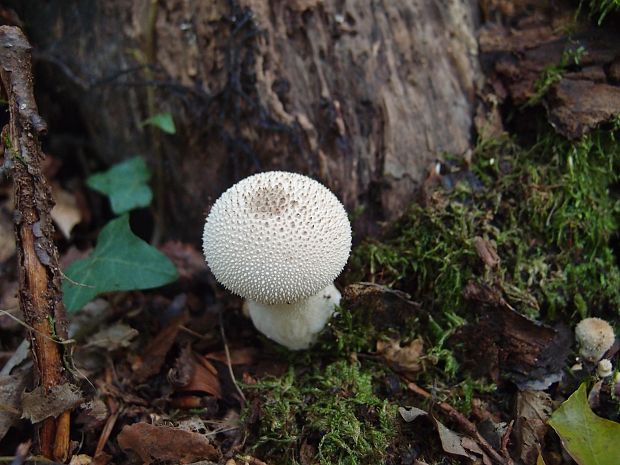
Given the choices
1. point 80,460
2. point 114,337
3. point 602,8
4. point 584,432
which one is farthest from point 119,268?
point 602,8

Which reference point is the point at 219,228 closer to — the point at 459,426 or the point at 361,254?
the point at 361,254

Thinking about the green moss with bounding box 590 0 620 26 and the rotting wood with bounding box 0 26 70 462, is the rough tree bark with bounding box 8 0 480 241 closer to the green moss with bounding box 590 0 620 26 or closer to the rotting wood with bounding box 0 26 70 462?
the green moss with bounding box 590 0 620 26

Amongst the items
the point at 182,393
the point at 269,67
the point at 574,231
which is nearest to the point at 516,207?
the point at 574,231

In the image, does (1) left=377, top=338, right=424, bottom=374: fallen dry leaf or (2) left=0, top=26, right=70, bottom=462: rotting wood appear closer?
(2) left=0, top=26, right=70, bottom=462: rotting wood

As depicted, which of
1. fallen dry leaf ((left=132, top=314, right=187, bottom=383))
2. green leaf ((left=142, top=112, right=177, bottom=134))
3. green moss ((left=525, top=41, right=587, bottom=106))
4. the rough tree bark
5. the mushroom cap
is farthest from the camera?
green leaf ((left=142, top=112, right=177, bottom=134))

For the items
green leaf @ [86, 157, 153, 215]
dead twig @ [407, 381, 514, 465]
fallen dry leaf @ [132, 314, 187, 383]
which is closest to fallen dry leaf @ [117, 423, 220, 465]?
fallen dry leaf @ [132, 314, 187, 383]

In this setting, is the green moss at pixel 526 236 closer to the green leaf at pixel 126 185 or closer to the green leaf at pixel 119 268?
the green leaf at pixel 119 268

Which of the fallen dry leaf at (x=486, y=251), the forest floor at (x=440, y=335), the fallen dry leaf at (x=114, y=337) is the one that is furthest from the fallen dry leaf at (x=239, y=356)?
the fallen dry leaf at (x=486, y=251)
